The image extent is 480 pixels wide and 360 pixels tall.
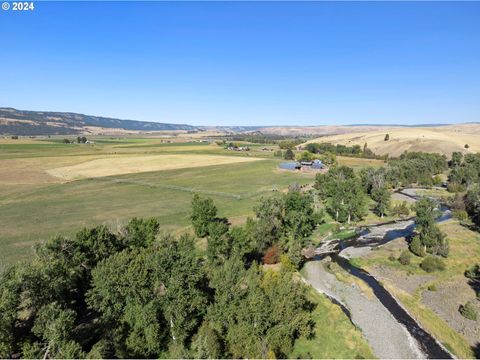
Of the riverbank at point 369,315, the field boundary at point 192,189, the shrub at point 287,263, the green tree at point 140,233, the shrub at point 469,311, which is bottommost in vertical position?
the riverbank at point 369,315

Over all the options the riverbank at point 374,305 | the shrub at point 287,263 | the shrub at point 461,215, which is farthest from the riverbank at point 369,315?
the shrub at point 461,215

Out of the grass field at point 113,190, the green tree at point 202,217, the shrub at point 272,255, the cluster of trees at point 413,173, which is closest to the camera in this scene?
the shrub at point 272,255

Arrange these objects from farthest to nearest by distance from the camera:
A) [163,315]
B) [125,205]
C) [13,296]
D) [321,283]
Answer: [125,205], [321,283], [163,315], [13,296]

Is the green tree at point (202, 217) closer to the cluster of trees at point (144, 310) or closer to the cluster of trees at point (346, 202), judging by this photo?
the cluster of trees at point (144, 310)

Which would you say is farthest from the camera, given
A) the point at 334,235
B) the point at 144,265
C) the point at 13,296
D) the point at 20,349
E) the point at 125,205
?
the point at 125,205

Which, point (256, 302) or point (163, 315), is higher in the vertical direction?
point (256, 302)

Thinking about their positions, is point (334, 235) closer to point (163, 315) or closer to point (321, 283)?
point (321, 283)

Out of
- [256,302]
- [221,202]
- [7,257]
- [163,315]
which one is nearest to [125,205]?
[221,202]
